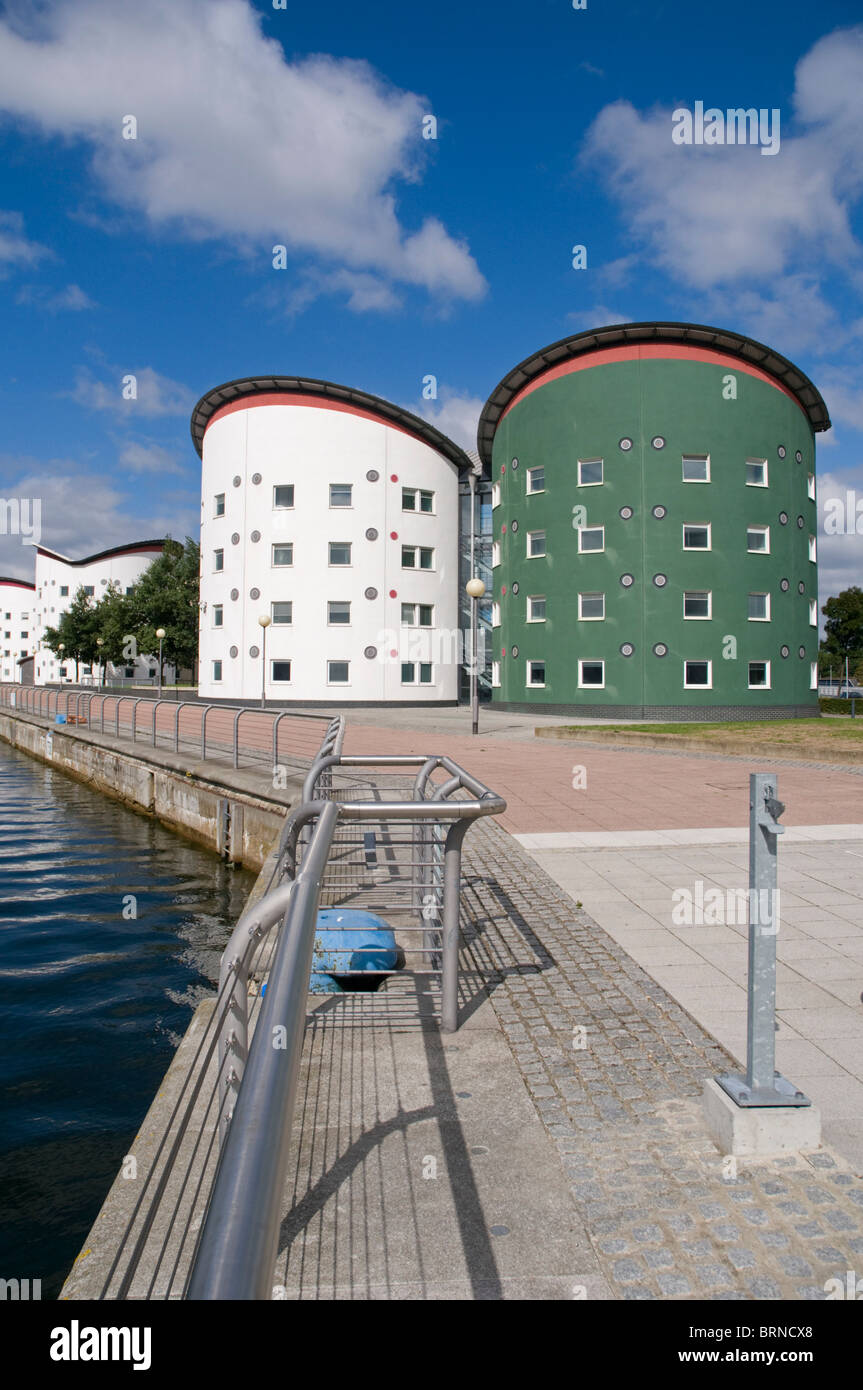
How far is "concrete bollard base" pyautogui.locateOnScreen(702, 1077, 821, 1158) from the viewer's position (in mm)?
3121

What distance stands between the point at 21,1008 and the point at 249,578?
3500cm

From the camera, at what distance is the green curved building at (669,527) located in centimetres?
3195

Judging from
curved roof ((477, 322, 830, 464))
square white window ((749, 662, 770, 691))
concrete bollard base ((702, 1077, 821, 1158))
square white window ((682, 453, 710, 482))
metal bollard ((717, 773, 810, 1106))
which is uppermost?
curved roof ((477, 322, 830, 464))

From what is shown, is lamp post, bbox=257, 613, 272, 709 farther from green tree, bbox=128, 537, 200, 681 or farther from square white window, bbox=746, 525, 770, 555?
green tree, bbox=128, 537, 200, 681

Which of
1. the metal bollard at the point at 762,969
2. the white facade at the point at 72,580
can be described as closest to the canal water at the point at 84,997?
the metal bollard at the point at 762,969

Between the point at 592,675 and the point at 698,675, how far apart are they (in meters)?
3.82

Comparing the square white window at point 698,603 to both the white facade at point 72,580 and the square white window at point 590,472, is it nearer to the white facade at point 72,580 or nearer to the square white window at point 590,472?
the square white window at point 590,472

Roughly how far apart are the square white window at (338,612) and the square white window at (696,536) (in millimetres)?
15416

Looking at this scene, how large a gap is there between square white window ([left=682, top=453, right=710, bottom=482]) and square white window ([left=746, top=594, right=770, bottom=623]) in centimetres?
480

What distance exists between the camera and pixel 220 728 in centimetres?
1853

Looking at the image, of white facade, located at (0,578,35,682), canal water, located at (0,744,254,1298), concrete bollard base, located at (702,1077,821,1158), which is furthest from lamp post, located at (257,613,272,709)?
white facade, located at (0,578,35,682)

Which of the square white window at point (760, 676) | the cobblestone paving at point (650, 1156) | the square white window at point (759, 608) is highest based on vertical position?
the square white window at point (759, 608)

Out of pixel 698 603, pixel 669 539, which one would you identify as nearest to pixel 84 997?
pixel 669 539
